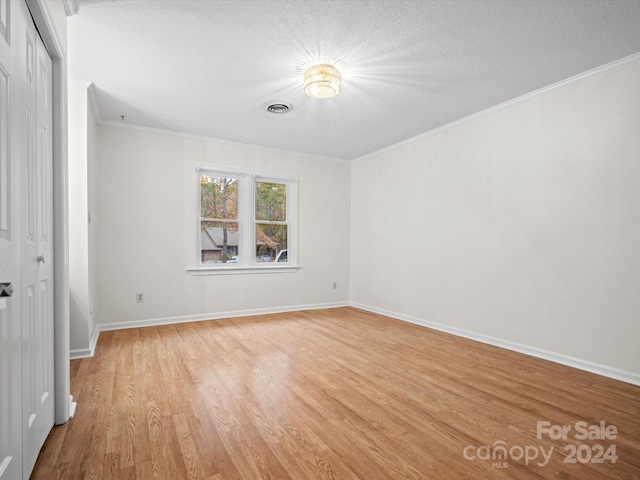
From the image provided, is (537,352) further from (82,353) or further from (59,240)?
(82,353)

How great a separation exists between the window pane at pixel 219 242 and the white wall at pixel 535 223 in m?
2.38

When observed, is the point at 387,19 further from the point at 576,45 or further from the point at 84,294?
the point at 84,294

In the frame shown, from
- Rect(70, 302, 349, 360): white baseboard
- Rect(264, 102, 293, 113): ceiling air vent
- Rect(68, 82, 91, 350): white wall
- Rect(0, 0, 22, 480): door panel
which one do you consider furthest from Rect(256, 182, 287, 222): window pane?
Rect(0, 0, 22, 480): door panel

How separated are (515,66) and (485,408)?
8.90 feet

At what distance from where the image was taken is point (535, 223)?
348cm

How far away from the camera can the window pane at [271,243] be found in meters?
5.50

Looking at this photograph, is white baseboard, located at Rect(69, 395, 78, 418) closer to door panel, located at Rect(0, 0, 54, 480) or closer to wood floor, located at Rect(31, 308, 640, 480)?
wood floor, located at Rect(31, 308, 640, 480)

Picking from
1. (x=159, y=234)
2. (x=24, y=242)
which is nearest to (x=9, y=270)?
(x=24, y=242)

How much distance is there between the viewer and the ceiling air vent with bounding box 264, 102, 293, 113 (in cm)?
384

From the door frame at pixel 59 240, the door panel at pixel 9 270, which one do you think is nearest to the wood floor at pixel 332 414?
the door frame at pixel 59 240

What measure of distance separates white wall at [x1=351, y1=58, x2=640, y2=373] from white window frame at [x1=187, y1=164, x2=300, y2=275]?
1.63 m

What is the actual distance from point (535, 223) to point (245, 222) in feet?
12.2

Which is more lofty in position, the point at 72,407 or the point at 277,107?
the point at 277,107

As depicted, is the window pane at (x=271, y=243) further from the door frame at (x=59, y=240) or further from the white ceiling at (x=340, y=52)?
the door frame at (x=59, y=240)
